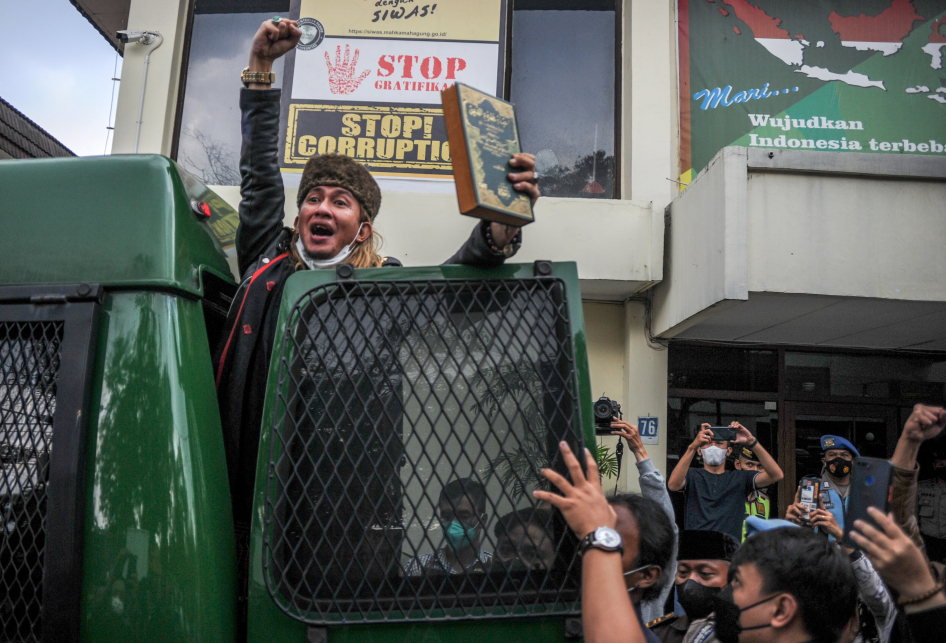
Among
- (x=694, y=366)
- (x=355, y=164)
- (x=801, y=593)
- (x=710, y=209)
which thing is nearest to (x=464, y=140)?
(x=355, y=164)

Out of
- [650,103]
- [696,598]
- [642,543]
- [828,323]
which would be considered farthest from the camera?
[650,103]

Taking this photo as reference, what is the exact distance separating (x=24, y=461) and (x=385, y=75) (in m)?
6.40

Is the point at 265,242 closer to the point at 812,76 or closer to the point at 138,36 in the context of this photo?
the point at 138,36

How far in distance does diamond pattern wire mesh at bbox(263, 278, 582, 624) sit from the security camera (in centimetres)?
709

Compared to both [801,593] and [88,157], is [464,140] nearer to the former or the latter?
[88,157]

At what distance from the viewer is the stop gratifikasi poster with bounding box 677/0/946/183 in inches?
272

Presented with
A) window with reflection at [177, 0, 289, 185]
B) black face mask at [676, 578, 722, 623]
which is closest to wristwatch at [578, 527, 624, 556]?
black face mask at [676, 578, 722, 623]

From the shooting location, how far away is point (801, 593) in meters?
1.61

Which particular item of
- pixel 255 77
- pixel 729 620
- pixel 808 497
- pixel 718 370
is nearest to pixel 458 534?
pixel 729 620

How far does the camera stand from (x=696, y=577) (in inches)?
112

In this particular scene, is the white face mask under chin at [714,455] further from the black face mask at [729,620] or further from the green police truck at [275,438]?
the green police truck at [275,438]

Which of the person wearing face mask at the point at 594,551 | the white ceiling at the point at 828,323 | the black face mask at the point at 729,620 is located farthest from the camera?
the white ceiling at the point at 828,323

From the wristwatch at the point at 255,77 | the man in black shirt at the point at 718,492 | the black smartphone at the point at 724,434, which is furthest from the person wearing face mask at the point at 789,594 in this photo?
the man in black shirt at the point at 718,492

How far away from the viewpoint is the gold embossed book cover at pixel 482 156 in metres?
1.29
